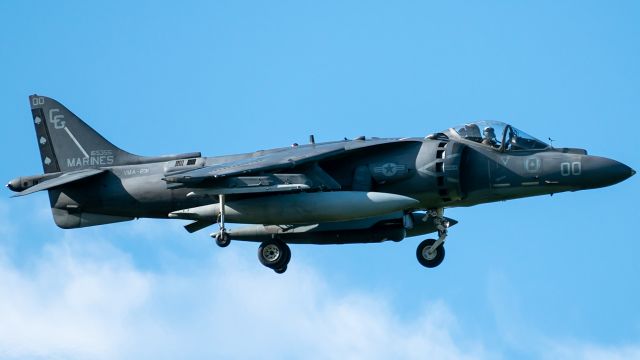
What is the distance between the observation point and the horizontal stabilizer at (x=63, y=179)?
2238 centimetres

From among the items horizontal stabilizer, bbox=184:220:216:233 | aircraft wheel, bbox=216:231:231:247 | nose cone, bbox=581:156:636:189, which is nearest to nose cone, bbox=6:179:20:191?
horizontal stabilizer, bbox=184:220:216:233

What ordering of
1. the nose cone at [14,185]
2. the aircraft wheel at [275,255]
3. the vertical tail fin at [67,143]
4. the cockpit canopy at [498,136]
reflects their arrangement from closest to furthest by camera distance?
the cockpit canopy at [498,136] < the aircraft wheel at [275,255] < the nose cone at [14,185] < the vertical tail fin at [67,143]

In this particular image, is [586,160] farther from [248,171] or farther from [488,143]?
[248,171]

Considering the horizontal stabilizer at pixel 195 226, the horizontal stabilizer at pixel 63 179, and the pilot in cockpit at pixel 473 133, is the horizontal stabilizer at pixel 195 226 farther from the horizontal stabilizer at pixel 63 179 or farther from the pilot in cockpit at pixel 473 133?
the pilot in cockpit at pixel 473 133

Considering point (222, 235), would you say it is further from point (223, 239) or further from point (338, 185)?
point (338, 185)

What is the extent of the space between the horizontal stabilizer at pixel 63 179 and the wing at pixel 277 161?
2.48 m

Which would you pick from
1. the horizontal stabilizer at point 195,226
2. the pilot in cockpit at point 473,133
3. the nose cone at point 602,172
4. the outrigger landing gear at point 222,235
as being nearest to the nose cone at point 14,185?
the horizontal stabilizer at point 195,226

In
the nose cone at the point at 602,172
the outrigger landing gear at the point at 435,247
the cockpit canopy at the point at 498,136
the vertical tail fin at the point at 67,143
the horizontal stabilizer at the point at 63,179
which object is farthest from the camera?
the vertical tail fin at the point at 67,143

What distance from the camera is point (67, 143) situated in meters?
24.0

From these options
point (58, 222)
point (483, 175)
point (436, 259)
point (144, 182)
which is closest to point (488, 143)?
point (483, 175)

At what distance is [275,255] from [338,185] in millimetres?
2067

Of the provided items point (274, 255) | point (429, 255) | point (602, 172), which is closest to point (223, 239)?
point (274, 255)

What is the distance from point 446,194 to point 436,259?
1.57m

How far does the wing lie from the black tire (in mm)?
1699
